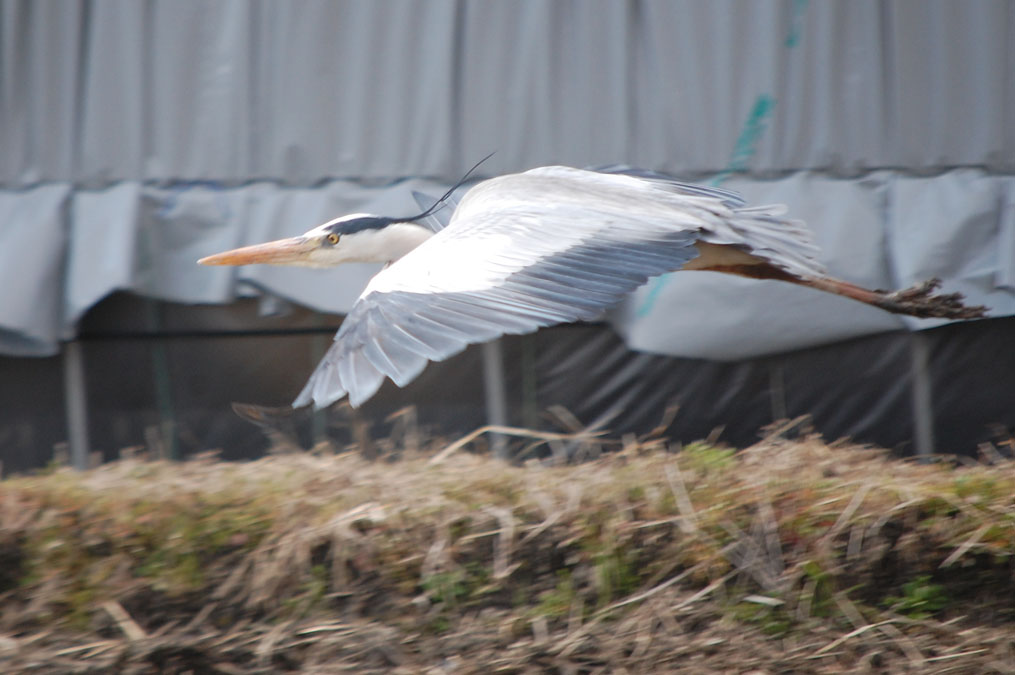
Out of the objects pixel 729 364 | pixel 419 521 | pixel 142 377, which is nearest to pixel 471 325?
pixel 419 521

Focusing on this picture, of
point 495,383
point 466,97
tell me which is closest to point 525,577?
point 495,383

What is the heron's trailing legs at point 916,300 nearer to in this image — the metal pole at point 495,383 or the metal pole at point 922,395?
the metal pole at point 922,395

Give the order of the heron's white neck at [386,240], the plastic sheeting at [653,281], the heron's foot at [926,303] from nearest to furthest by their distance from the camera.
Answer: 1. the heron's foot at [926,303]
2. the heron's white neck at [386,240]
3. the plastic sheeting at [653,281]

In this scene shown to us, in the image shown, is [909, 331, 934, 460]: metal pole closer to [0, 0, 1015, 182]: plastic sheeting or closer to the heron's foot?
[0, 0, 1015, 182]: plastic sheeting

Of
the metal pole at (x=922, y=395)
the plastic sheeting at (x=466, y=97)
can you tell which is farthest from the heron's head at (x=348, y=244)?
the metal pole at (x=922, y=395)

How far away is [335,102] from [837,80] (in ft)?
7.25

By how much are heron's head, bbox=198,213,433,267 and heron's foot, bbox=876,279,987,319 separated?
1469 millimetres

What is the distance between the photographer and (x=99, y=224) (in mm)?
4223

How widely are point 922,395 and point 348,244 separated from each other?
103 inches

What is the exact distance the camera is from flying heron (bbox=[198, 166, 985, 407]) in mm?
1971

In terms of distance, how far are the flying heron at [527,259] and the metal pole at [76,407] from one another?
1.71m

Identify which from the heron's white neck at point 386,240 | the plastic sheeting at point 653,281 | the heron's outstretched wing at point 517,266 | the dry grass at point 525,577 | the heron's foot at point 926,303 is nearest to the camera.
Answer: the heron's outstretched wing at point 517,266

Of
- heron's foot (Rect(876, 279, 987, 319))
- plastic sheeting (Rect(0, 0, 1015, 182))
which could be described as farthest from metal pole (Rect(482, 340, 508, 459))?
heron's foot (Rect(876, 279, 987, 319))

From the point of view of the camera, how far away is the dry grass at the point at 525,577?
2.44 meters
